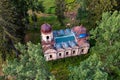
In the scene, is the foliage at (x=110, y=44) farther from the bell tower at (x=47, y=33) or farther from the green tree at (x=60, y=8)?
the green tree at (x=60, y=8)

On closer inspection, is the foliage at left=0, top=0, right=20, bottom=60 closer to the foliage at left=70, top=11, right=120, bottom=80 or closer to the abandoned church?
the abandoned church

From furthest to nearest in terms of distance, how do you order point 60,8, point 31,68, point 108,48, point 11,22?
point 60,8 → point 11,22 → point 108,48 → point 31,68

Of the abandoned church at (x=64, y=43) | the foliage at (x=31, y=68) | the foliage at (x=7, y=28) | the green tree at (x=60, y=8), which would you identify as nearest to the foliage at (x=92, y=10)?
the green tree at (x=60, y=8)

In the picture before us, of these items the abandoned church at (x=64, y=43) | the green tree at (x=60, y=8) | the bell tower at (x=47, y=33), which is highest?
the green tree at (x=60, y=8)

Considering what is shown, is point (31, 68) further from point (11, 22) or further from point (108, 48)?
point (11, 22)

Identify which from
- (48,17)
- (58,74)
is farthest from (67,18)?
(58,74)

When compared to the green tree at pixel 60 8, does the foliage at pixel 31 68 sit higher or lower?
lower

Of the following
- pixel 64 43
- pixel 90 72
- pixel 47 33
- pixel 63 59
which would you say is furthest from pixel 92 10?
pixel 90 72
